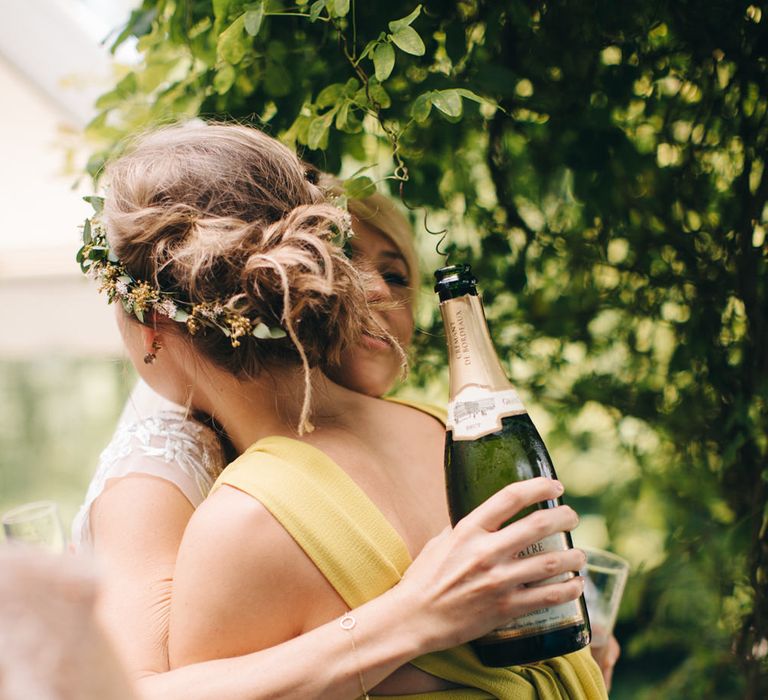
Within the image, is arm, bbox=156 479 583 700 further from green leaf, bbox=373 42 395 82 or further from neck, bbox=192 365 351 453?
green leaf, bbox=373 42 395 82

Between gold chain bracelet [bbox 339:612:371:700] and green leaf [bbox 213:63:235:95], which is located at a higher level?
green leaf [bbox 213:63:235:95]

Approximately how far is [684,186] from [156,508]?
1.22 m

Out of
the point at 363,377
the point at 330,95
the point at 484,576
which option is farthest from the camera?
the point at 363,377

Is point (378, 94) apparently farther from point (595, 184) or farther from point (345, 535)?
point (345, 535)

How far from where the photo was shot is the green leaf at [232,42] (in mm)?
1277

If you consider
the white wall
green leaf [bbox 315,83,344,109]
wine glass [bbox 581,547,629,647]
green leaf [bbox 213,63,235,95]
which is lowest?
wine glass [bbox 581,547,629,647]

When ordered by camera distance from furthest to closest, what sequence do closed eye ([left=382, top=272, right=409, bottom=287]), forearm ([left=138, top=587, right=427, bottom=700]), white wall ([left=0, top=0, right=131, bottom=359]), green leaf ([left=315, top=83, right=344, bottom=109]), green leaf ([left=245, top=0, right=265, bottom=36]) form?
white wall ([left=0, top=0, right=131, bottom=359])
closed eye ([left=382, top=272, right=409, bottom=287])
green leaf ([left=315, top=83, right=344, bottom=109])
green leaf ([left=245, top=0, right=265, bottom=36])
forearm ([left=138, top=587, right=427, bottom=700])

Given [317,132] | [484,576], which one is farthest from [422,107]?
[484,576]

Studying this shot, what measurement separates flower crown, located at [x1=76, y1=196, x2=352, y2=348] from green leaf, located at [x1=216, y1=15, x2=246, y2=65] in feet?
1.03

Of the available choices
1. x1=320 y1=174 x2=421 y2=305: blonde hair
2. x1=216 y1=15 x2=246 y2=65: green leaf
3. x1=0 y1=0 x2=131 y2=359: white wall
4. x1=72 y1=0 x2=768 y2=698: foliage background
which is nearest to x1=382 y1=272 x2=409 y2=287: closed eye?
x1=320 y1=174 x2=421 y2=305: blonde hair

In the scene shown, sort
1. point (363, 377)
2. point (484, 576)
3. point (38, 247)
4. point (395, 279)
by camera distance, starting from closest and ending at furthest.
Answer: point (484, 576) < point (363, 377) < point (395, 279) < point (38, 247)

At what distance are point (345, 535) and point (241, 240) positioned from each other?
0.43 m

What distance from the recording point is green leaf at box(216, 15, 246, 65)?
1.28 meters

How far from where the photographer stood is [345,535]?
3.62 feet
